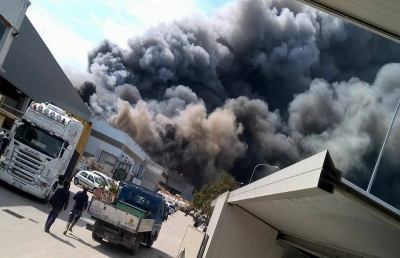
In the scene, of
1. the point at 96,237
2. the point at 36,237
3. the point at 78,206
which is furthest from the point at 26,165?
the point at 36,237

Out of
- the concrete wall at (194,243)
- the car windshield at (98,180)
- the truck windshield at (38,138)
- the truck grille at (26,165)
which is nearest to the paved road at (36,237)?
the truck grille at (26,165)

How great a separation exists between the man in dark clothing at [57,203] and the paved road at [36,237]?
12.2 inches

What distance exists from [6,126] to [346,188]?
2726 centimetres

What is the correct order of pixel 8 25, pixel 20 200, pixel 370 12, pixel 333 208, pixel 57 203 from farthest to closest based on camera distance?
pixel 8 25, pixel 20 200, pixel 57 203, pixel 370 12, pixel 333 208

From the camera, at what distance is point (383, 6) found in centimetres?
580

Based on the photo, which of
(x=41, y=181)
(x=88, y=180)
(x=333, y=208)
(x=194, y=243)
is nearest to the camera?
(x=333, y=208)

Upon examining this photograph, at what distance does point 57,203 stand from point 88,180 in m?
21.0

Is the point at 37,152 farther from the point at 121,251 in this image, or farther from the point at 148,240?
the point at 148,240

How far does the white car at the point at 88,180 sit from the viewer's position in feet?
113

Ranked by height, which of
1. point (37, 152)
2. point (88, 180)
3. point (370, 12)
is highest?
point (370, 12)

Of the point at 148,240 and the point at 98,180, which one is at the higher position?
the point at 98,180

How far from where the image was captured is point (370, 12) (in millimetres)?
6266

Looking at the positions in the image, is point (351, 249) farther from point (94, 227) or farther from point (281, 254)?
point (94, 227)

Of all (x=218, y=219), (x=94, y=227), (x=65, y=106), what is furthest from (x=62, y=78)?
(x=218, y=219)
